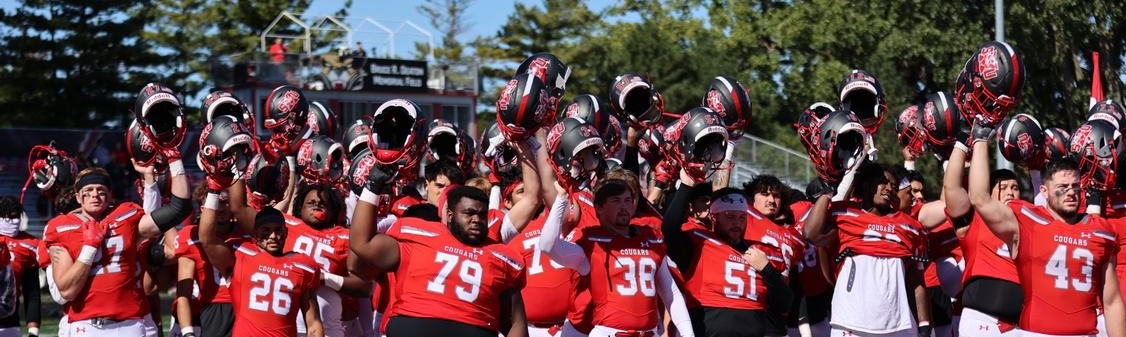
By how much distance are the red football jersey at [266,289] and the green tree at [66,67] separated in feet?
82.0

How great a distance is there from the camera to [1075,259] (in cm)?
830

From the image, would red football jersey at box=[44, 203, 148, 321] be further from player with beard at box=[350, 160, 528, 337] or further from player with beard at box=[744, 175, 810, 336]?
player with beard at box=[744, 175, 810, 336]

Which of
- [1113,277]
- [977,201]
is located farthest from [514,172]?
[1113,277]

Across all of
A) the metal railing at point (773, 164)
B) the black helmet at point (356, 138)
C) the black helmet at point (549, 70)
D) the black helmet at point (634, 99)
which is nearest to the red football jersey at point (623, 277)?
the black helmet at point (549, 70)

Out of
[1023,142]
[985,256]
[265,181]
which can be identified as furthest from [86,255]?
[1023,142]

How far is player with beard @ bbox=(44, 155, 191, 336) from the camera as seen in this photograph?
9.14 m

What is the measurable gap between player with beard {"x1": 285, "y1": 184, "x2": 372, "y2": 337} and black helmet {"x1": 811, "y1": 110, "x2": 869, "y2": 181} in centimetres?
275

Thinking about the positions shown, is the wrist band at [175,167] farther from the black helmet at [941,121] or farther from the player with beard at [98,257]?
the black helmet at [941,121]

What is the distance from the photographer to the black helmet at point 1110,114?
33.0 ft

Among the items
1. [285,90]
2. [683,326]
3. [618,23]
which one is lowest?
[683,326]

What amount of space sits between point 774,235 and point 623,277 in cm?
163

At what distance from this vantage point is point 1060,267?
8.31 m

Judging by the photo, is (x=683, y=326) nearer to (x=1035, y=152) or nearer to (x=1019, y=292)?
(x=1019, y=292)

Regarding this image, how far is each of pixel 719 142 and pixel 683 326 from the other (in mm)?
1033
